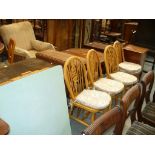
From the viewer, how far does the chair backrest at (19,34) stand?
3.64m

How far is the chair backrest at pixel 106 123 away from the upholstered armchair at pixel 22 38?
7.72ft

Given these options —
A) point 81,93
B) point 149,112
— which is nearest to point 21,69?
point 81,93

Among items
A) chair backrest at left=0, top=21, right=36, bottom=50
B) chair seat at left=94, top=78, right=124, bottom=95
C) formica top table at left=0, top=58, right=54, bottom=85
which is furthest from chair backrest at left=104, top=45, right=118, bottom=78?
chair backrest at left=0, top=21, right=36, bottom=50

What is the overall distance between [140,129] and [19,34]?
2.83 m

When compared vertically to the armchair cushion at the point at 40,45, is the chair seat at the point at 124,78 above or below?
below

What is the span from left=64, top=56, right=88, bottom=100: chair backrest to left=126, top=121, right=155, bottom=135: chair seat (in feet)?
2.11

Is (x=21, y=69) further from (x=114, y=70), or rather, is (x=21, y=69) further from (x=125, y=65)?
(x=125, y=65)

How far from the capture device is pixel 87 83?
2320 millimetres

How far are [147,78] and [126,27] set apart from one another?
142 inches

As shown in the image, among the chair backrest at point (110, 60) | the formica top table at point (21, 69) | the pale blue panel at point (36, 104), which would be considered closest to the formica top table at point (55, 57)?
the formica top table at point (21, 69)

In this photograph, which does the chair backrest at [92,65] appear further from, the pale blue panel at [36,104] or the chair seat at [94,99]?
the pale blue panel at [36,104]

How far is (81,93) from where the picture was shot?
7.22 feet

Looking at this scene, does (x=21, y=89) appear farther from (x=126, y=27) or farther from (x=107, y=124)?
(x=126, y=27)
